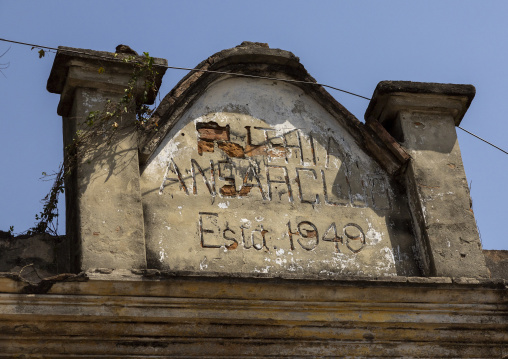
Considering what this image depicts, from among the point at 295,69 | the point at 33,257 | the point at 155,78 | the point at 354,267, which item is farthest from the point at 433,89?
the point at 33,257

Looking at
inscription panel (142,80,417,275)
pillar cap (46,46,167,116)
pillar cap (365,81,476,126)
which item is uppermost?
pillar cap (46,46,167,116)

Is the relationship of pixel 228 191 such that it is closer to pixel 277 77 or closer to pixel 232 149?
pixel 232 149

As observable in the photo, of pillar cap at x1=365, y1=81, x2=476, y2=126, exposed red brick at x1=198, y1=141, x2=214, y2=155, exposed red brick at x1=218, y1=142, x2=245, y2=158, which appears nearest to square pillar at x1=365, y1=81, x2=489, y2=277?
pillar cap at x1=365, y1=81, x2=476, y2=126

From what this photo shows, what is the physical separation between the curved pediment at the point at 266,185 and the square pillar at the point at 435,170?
177mm

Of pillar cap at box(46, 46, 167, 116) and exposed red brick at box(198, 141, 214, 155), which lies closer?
pillar cap at box(46, 46, 167, 116)

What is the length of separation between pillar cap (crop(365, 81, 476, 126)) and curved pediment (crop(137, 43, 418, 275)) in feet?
0.86

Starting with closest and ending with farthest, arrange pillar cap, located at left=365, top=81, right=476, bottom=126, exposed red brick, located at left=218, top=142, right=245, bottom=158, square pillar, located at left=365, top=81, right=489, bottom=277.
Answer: square pillar, located at left=365, top=81, right=489, bottom=277
exposed red brick, located at left=218, top=142, right=245, bottom=158
pillar cap, located at left=365, top=81, right=476, bottom=126

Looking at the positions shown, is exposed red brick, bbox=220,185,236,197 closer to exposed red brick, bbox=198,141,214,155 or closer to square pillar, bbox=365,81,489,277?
exposed red brick, bbox=198,141,214,155

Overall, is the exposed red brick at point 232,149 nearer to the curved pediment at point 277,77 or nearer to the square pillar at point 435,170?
the curved pediment at point 277,77

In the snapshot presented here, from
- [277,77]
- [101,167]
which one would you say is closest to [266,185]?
[277,77]

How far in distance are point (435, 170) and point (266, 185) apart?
137 cm

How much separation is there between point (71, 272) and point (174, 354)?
92 cm

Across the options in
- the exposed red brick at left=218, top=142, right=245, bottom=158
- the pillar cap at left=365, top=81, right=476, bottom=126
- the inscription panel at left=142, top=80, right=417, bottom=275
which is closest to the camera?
the inscription panel at left=142, top=80, right=417, bottom=275

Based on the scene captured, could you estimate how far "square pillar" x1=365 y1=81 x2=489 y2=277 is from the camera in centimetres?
702
